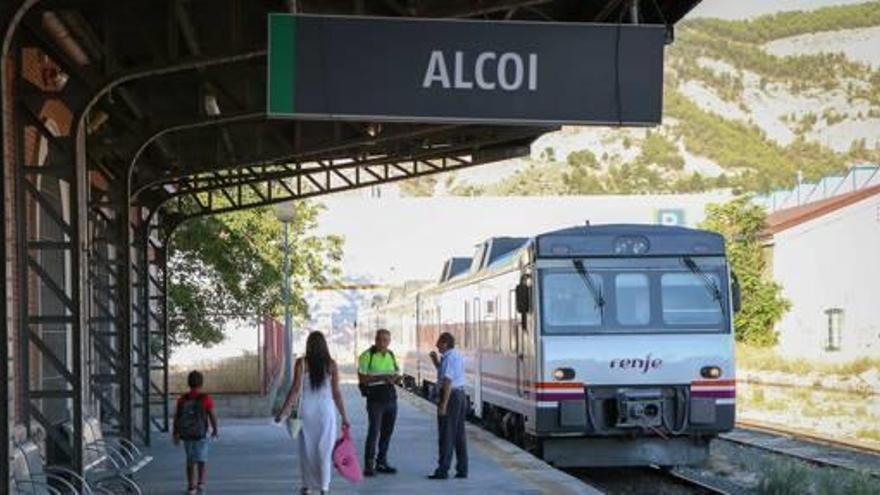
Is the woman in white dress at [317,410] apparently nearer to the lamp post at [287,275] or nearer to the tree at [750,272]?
the lamp post at [287,275]

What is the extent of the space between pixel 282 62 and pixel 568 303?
7.17 metres

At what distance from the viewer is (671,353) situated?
15.5m

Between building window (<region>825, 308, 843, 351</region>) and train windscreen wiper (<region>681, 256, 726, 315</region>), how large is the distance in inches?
1289

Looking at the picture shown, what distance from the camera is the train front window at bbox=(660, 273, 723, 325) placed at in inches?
625

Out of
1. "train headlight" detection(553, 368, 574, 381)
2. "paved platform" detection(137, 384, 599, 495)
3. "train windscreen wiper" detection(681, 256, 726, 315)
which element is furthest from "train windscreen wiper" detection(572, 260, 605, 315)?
"paved platform" detection(137, 384, 599, 495)

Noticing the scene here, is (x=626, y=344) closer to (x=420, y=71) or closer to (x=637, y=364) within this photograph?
(x=637, y=364)

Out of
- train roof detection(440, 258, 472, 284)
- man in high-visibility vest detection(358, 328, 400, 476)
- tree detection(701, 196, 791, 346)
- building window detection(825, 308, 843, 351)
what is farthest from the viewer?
tree detection(701, 196, 791, 346)

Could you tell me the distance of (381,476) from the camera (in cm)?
1521

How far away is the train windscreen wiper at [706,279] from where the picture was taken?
1596 centimetres

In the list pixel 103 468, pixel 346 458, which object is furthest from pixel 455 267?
pixel 346 458

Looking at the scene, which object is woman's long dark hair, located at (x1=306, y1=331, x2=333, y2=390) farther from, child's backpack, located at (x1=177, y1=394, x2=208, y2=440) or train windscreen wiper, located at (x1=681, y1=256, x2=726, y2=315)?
train windscreen wiper, located at (x1=681, y1=256, x2=726, y2=315)

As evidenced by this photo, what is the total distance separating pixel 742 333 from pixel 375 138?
3320 centimetres

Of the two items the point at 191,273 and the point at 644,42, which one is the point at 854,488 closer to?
the point at 644,42

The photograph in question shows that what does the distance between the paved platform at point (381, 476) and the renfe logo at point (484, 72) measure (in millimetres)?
4913
